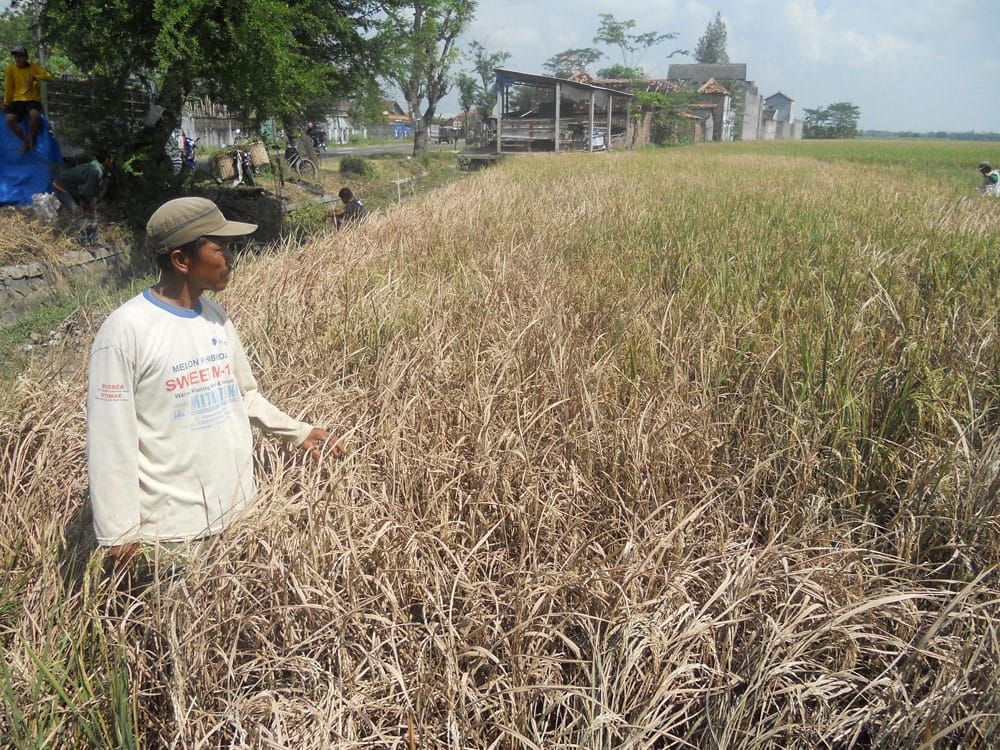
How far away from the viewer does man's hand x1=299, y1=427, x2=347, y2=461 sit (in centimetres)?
237

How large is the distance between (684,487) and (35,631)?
2.01 m

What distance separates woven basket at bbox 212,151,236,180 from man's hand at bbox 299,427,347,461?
532 inches

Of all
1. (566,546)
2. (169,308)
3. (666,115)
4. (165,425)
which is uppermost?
(666,115)

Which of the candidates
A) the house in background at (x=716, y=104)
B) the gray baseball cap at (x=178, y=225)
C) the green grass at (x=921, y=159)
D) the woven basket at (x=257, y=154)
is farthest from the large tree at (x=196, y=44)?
the house in background at (x=716, y=104)

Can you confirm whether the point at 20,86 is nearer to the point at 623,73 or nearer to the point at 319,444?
the point at 319,444

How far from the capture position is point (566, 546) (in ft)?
7.14

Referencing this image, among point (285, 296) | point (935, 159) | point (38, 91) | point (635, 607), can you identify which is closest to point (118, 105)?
point (38, 91)

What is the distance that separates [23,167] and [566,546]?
9163 millimetres

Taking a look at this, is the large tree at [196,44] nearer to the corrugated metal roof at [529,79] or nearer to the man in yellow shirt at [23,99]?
the man in yellow shirt at [23,99]

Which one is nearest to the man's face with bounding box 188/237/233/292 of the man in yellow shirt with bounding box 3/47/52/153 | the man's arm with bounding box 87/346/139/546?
the man's arm with bounding box 87/346/139/546

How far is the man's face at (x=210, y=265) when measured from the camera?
1.92 metres

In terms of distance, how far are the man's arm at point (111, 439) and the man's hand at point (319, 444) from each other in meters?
0.66

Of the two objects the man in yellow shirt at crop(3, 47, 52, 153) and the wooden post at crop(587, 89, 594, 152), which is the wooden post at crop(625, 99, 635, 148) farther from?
the man in yellow shirt at crop(3, 47, 52, 153)

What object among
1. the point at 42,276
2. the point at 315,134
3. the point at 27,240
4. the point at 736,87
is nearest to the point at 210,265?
the point at 42,276
